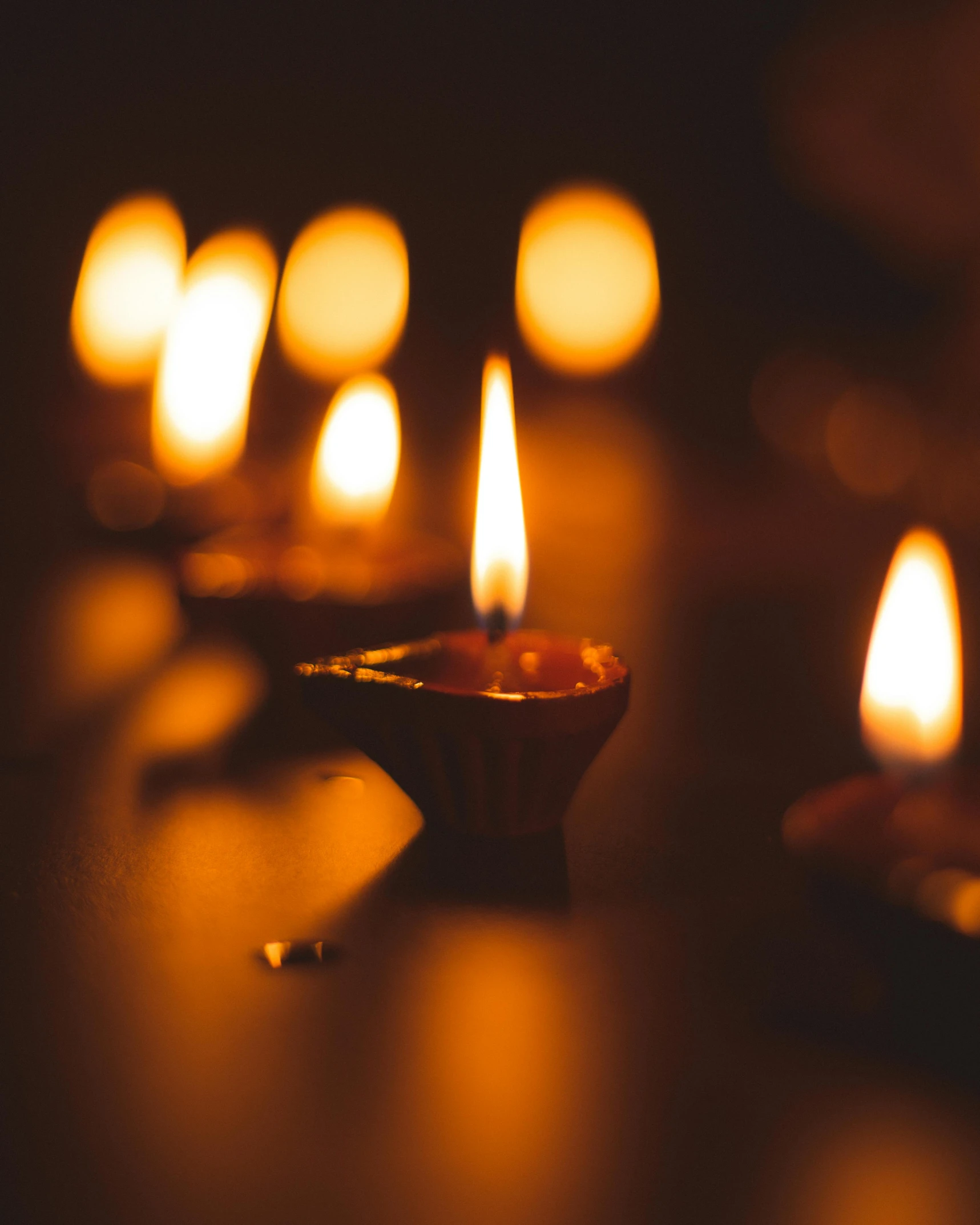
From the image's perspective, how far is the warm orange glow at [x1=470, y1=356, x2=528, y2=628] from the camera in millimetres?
580

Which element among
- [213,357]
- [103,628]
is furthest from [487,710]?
[213,357]

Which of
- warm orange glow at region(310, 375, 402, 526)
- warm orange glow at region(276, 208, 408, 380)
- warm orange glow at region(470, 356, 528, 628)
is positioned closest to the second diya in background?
warm orange glow at region(310, 375, 402, 526)

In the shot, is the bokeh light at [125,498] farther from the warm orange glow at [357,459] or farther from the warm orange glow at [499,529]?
the warm orange glow at [499,529]

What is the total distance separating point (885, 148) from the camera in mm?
1967

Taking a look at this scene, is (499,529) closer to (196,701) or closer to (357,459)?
(196,701)

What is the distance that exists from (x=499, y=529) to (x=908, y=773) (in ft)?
0.83

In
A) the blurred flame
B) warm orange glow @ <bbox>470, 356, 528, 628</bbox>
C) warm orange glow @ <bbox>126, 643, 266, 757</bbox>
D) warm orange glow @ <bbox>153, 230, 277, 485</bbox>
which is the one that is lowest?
warm orange glow @ <bbox>126, 643, 266, 757</bbox>

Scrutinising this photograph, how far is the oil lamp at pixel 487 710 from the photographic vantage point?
493 mm

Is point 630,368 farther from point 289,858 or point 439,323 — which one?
point 289,858

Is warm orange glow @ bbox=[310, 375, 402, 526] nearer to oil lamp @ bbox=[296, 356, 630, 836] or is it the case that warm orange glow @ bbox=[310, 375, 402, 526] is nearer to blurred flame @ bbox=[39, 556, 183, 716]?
blurred flame @ bbox=[39, 556, 183, 716]

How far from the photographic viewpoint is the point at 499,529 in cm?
60

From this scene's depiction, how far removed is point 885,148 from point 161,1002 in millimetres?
1957

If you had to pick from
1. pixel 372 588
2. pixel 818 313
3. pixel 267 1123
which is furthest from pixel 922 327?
pixel 267 1123

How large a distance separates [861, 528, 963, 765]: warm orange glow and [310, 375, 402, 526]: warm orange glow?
1.51 feet
